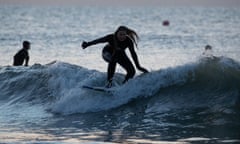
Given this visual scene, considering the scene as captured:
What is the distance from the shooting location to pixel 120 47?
13.2 m

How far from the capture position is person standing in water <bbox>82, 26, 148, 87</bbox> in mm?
13062

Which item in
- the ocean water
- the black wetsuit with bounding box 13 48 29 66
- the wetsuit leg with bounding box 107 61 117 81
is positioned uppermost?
the black wetsuit with bounding box 13 48 29 66

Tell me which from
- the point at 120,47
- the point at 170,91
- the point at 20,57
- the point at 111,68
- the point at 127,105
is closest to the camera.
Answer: the point at 120,47

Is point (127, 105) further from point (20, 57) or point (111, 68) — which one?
point (20, 57)

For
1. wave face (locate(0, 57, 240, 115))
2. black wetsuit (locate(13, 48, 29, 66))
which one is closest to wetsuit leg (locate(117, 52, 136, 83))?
wave face (locate(0, 57, 240, 115))

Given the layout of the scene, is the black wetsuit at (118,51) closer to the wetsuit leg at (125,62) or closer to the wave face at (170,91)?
the wetsuit leg at (125,62)

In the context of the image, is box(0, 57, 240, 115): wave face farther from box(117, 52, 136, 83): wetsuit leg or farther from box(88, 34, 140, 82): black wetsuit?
box(88, 34, 140, 82): black wetsuit

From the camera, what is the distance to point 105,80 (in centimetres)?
1470

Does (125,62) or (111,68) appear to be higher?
(125,62)

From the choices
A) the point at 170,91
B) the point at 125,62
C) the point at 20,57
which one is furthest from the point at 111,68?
the point at 20,57

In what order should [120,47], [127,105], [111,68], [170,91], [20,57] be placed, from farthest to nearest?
[20,57]
[170,91]
[127,105]
[111,68]
[120,47]

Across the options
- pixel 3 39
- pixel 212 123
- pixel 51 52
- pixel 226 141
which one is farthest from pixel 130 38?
pixel 3 39

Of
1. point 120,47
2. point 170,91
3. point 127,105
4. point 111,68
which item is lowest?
point 127,105

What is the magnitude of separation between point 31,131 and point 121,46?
2997 millimetres
